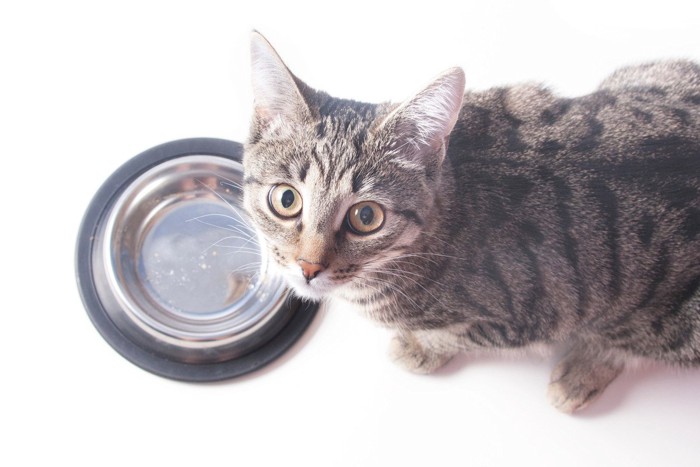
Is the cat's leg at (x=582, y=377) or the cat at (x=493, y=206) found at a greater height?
the cat at (x=493, y=206)

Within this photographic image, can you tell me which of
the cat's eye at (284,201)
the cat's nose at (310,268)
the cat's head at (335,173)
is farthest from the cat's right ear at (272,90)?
the cat's nose at (310,268)

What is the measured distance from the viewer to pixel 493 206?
4.32 ft

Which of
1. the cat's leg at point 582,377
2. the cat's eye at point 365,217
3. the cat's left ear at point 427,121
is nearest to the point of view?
the cat's left ear at point 427,121

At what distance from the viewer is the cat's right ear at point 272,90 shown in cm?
113

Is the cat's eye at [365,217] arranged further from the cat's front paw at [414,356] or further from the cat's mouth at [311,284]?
the cat's front paw at [414,356]

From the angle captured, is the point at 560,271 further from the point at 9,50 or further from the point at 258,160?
the point at 9,50

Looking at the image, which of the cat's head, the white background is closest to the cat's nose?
the cat's head

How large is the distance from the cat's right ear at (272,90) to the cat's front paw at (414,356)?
2.21 ft

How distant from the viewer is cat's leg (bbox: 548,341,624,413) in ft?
5.20

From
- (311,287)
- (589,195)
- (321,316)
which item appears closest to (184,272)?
(321,316)

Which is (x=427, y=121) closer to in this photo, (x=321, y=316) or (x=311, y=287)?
(x=311, y=287)

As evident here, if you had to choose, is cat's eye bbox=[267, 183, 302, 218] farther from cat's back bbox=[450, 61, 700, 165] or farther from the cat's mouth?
cat's back bbox=[450, 61, 700, 165]

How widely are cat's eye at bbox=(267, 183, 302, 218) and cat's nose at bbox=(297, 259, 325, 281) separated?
97 mm

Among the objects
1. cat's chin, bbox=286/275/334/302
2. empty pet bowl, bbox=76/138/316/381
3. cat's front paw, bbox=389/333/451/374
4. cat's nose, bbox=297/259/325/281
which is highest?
cat's nose, bbox=297/259/325/281
